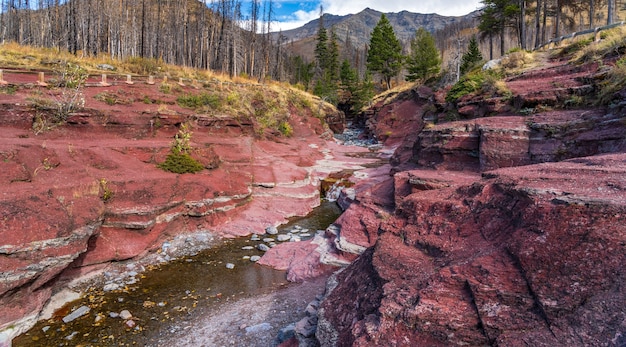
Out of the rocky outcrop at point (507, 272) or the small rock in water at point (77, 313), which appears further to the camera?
the small rock in water at point (77, 313)

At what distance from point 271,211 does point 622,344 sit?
48.0 ft

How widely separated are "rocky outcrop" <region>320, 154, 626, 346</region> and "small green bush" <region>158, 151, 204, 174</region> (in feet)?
37.7

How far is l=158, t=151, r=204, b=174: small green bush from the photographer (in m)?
15.5

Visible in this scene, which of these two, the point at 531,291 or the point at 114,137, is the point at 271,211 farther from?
the point at 531,291

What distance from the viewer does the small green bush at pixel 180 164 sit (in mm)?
15523

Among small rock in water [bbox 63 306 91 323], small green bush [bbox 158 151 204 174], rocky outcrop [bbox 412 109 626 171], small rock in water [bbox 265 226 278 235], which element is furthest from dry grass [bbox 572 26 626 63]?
small rock in water [bbox 63 306 91 323]

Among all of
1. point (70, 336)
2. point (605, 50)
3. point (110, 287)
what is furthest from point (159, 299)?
point (605, 50)

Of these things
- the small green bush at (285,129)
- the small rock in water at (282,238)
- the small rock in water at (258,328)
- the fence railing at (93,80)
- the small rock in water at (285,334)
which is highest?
the fence railing at (93,80)

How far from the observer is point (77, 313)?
8.42 m

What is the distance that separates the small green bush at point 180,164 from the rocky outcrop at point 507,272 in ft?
37.7

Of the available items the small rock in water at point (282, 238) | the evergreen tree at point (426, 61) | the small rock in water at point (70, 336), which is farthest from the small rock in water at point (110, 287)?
the evergreen tree at point (426, 61)

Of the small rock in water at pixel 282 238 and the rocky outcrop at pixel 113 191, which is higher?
the rocky outcrop at pixel 113 191

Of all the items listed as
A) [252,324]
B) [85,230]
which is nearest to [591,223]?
[252,324]

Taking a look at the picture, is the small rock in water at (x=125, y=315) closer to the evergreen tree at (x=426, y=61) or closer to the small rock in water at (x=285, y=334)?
the small rock in water at (x=285, y=334)
